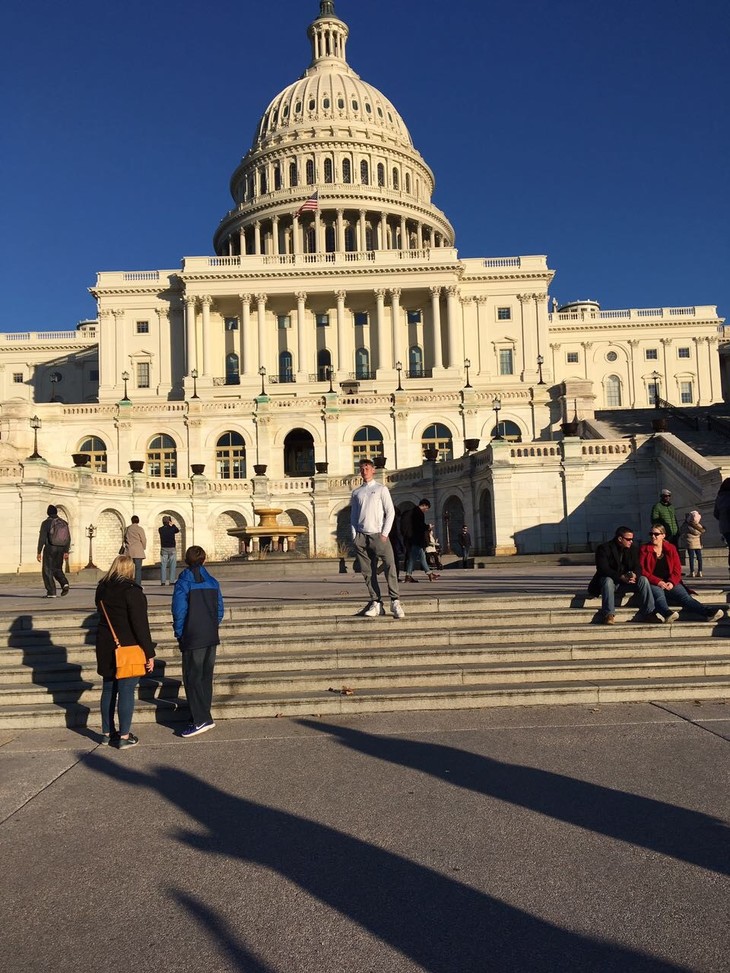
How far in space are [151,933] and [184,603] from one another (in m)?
5.01

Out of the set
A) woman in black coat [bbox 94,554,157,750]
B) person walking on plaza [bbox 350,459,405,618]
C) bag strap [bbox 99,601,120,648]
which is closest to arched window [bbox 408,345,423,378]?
person walking on plaza [bbox 350,459,405,618]

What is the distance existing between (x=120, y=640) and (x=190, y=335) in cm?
7630

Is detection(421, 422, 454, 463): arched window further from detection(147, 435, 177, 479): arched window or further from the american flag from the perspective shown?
the american flag

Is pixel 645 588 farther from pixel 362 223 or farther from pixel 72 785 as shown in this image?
pixel 362 223

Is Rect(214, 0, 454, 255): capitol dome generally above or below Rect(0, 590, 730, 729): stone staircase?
above

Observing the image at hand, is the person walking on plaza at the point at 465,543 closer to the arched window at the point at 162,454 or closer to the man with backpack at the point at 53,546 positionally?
the man with backpack at the point at 53,546

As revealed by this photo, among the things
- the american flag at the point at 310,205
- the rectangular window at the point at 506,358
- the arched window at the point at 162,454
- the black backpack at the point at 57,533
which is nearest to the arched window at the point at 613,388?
the rectangular window at the point at 506,358

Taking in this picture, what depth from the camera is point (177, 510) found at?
47281mm

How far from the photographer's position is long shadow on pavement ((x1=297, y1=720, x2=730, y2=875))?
222 inches

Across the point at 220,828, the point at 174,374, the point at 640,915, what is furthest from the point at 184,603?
the point at 174,374

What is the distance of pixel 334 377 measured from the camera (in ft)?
263

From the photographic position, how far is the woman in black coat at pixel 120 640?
8.88 meters

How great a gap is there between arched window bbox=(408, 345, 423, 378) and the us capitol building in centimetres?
22

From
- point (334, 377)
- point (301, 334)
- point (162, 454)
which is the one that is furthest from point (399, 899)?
point (301, 334)
